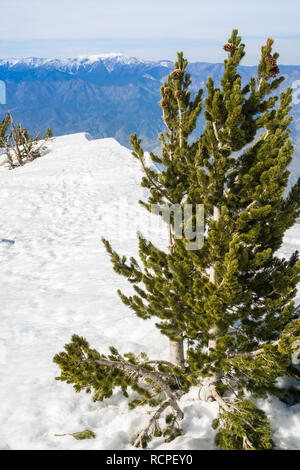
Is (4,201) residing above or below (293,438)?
below

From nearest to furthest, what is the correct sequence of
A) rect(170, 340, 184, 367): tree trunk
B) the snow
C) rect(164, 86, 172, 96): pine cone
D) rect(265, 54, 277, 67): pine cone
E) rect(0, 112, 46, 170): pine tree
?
1. rect(265, 54, 277, 67): pine cone
2. rect(164, 86, 172, 96): pine cone
3. the snow
4. rect(170, 340, 184, 367): tree trunk
5. rect(0, 112, 46, 170): pine tree

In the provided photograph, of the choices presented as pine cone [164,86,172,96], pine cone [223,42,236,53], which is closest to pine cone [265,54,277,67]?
pine cone [223,42,236,53]

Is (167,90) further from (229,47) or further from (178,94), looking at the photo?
(229,47)

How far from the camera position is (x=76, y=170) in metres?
26.4

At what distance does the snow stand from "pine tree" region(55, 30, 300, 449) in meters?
1.08

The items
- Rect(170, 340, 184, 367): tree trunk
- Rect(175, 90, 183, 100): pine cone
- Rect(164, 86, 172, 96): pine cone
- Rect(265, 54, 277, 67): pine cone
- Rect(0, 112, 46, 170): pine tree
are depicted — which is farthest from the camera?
Rect(0, 112, 46, 170): pine tree

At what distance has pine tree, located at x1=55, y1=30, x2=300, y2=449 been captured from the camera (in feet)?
14.5

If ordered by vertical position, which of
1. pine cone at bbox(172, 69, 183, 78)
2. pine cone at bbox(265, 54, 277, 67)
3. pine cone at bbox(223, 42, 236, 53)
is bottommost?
pine cone at bbox(172, 69, 183, 78)

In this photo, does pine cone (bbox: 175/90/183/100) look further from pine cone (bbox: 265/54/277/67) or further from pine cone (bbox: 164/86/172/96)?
pine cone (bbox: 265/54/277/67)

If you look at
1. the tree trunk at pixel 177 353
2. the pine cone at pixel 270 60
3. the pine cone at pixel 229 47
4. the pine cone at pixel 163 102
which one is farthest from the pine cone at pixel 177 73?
the tree trunk at pixel 177 353
